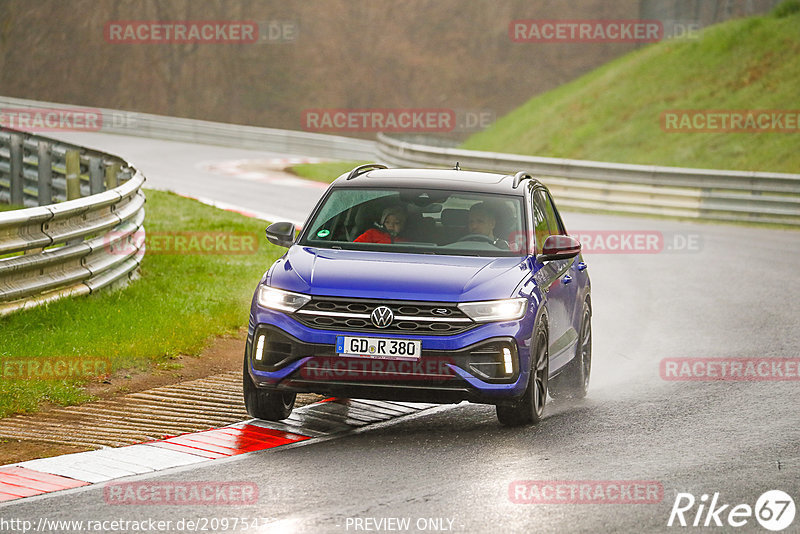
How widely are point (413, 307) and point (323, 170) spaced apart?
26.4 metres

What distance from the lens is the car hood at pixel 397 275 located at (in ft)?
26.0

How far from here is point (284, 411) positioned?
8.55m

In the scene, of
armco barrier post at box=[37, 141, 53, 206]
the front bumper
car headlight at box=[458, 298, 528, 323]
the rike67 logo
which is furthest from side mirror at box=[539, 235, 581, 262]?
armco barrier post at box=[37, 141, 53, 206]

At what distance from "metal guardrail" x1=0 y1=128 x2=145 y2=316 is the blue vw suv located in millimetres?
2690

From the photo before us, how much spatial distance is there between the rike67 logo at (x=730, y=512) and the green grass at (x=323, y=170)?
24.1m

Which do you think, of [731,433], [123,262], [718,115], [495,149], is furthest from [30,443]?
[495,149]

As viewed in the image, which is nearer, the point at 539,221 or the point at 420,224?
the point at 420,224

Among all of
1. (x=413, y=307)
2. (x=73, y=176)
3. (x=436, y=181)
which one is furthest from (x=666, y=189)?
(x=413, y=307)

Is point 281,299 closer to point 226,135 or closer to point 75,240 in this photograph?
point 75,240

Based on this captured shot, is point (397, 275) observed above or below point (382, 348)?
above

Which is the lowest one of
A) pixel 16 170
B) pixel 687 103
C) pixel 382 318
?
pixel 16 170

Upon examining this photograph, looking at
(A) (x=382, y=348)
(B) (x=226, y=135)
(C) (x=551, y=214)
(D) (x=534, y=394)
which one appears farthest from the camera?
(B) (x=226, y=135)

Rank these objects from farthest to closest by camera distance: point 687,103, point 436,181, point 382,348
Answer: point 687,103 → point 436,181 → point 382,348

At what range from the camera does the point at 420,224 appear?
9.09 m
